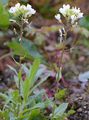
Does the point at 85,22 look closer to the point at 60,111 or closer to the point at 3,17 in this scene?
the point at 3,17

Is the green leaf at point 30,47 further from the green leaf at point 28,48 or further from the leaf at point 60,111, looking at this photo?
the leaf at point 60,111

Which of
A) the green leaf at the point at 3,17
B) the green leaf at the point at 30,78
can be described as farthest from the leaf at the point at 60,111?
the green leaf at the point at 3,17

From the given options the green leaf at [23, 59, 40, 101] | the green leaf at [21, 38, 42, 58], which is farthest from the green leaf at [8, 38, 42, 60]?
the green leaf at [23, 59, 40, 101]

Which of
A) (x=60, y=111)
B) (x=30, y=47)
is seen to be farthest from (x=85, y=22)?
(x=60, y=111)

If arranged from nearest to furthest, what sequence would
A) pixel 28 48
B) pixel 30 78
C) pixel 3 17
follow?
pixel 30 78
pixel 3 17
pixel 28 48

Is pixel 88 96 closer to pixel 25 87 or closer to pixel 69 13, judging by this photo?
pixel 25 87

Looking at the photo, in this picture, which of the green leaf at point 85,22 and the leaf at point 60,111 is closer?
the leaf at point 60,111

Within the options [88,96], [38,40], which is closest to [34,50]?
[38,40]

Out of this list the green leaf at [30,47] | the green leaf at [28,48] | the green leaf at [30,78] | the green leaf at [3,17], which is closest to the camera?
the green leaf at [30,78]

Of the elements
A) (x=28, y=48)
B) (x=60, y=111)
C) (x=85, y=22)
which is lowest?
(x=60, y=111)

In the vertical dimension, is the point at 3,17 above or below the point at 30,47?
above

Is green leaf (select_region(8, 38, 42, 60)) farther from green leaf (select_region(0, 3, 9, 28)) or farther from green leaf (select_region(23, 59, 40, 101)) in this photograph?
green leaf (select_region(23, 59, 40, 101))
